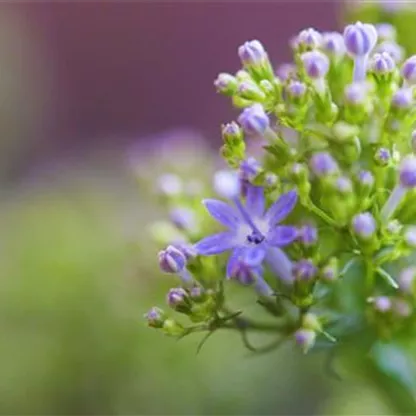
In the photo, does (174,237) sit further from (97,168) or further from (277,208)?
(97,168)

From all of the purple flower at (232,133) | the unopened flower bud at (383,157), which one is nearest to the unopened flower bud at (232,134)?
the purple flower at (232,133)

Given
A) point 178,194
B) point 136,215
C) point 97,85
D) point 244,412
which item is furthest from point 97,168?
point 178,194

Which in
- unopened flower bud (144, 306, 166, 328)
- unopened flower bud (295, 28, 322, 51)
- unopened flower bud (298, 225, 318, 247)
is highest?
unopened flower bud (295, 28, 322, 51)

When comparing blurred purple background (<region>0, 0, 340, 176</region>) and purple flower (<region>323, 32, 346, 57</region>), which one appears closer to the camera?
purple flower (<region>323, 32, 346, 57</region>)

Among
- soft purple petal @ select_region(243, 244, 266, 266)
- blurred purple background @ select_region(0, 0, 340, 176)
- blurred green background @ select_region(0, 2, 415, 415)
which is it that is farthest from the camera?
blurred purple background @ select_region(0, 0, 340, 176)

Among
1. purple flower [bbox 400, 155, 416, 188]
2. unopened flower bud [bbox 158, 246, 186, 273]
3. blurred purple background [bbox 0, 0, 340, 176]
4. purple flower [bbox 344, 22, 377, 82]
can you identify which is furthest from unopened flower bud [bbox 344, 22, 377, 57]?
blurred purple background [bbox 0, 0, 340, 176]

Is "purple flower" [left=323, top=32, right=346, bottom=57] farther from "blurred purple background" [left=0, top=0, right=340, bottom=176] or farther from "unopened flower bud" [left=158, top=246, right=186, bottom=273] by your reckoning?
"blurred purple background" [left=0, top=0, right=340, bottom=176]
